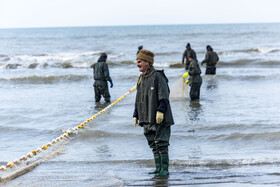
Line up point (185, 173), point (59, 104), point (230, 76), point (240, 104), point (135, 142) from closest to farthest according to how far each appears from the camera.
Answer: point (185, 173)
point (135, 142)
point (240, 104)
point (59, 104)
point (230, 76)

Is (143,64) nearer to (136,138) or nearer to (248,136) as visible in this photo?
(136,138)

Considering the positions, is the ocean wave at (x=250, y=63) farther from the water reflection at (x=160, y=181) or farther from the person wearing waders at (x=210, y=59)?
the water reflection at (x=160, y=181)

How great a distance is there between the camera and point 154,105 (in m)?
5.04

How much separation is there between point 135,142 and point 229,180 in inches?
125

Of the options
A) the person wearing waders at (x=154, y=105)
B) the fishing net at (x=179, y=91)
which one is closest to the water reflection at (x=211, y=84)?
the fishing net at (x=179, y=91)

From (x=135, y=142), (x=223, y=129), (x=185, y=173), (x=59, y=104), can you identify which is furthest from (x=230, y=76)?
(x=185, y=173)

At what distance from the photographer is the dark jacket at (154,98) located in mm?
4984

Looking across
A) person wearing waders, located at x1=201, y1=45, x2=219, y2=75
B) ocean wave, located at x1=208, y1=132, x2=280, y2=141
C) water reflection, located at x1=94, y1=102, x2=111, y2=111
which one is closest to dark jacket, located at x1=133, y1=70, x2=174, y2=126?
ocean wave, located at x1=208, y1=132, x2=280, y2=141

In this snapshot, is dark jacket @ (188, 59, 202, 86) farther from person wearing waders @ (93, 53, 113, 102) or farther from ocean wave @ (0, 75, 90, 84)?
ocean wave @ (0, 75, 90, 84)

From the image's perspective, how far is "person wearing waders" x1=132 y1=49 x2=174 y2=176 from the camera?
16.4 ft

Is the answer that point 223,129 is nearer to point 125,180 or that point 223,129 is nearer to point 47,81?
point 125,180

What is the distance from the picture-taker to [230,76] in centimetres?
1864

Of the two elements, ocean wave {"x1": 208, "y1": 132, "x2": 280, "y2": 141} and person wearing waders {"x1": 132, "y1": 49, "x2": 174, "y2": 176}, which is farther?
ocean wave {"x1": 208, "y1": 132, "x2": 280, "y2": 141}

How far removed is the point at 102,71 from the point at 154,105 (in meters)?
6.33
